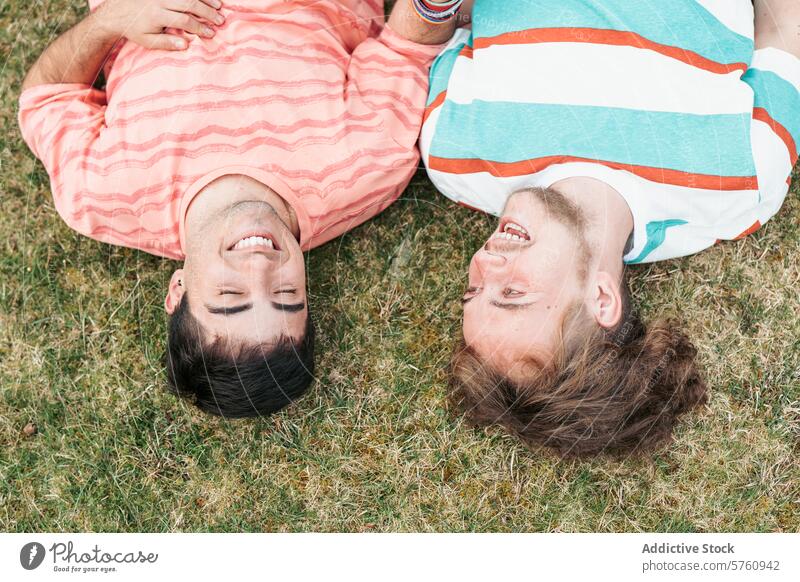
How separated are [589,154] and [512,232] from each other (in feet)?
1.19

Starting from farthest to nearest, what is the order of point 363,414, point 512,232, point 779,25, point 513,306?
1. point 363,414
2. point 779,25
3. point 512,232
4. point 513,306

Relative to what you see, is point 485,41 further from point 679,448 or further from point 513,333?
point 679,448

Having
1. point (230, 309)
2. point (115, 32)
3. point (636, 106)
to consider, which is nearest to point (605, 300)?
point (636, 106)

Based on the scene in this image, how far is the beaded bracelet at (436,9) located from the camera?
2.12 m

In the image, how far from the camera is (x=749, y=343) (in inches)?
101

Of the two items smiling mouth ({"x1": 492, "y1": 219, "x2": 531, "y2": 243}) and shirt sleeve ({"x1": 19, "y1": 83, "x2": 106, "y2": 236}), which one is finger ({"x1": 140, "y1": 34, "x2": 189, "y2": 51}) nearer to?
shirt sleeve ({"x1": 19, "y1": 83, "x2": 106, "y2": 236})

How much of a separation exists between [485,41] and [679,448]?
1760mm

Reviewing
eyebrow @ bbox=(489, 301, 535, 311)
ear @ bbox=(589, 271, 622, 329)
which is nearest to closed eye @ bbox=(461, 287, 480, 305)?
eyebrow @ bbox=(489, 301, 535, 311)

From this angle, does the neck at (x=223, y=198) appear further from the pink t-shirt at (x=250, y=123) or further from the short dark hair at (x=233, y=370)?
the short dark hair at (x=233, y=370)

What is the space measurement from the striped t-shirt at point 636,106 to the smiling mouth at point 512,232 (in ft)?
0.60

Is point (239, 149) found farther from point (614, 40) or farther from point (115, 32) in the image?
point (614, 40)

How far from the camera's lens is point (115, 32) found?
2.28 metres

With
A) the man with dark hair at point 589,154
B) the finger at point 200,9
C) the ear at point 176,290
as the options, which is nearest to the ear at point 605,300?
the man with dark hair at point 589,154
